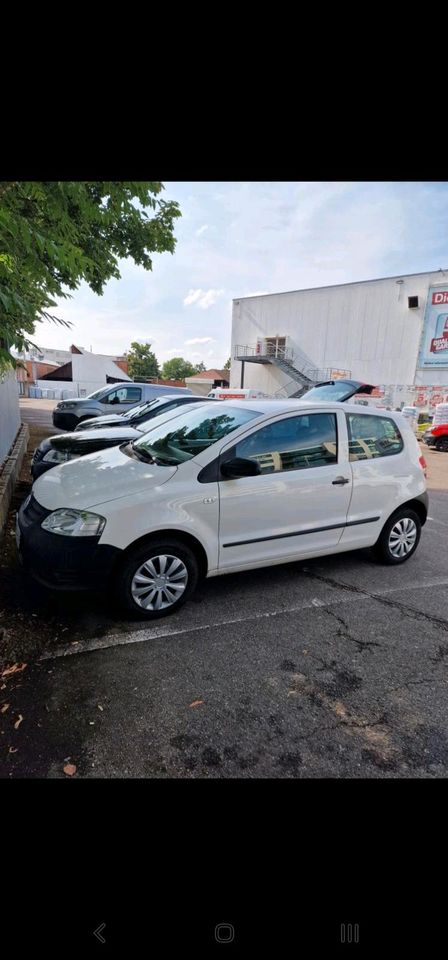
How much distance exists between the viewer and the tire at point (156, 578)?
9.57 feet

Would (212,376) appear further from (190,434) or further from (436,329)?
(190,434)

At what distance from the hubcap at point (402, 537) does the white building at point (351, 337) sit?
23.3 m

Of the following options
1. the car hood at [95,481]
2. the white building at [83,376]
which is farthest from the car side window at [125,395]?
the white building at [83,376]

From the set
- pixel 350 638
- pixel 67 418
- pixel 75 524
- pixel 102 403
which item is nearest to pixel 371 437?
pixel 350 638

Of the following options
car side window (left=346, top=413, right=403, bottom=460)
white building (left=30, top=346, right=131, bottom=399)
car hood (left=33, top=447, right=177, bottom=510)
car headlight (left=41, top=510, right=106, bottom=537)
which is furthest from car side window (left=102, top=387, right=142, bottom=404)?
white building (left=30, top=346, right=131, bottom=399)

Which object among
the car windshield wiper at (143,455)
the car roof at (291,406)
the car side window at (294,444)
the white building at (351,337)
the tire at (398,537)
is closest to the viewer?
the car side window at (294,444)

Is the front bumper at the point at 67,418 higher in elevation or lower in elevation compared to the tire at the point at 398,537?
higher

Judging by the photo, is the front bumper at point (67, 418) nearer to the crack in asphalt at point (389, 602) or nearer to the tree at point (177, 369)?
the crack in asphalt at point (389, 602)

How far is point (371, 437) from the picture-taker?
13.1 ft

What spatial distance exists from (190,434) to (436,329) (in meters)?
25.8

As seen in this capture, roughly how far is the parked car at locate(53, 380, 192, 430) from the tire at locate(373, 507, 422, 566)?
7.57 m
